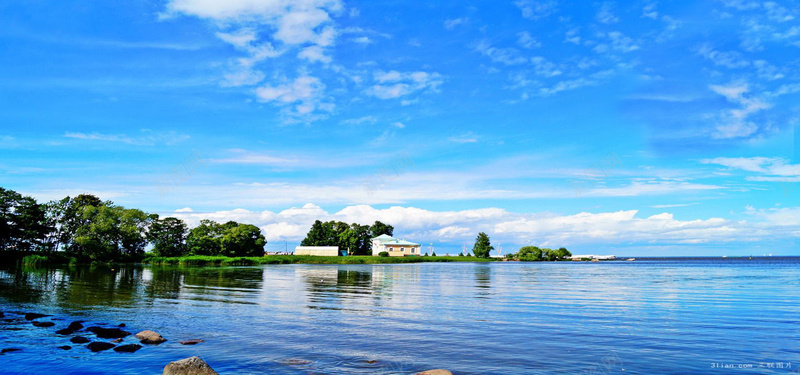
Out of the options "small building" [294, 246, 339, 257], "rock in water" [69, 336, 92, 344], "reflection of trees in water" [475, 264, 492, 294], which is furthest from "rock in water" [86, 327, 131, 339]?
"small building" [294, 246, 339, 257]

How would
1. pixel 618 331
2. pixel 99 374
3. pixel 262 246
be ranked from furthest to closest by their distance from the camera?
pixel 262 246 < pixel 618 331 < pixel 99 374

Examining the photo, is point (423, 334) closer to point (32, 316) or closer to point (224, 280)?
point (32, 316)

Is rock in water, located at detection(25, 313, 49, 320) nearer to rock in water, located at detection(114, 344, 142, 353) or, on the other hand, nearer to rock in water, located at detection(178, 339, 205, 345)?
rock in water, located at detection(114, 344, 142, 353)

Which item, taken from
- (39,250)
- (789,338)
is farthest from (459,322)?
(39,250)

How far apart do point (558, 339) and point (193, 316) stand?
20.5 m

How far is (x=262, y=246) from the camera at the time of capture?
151m

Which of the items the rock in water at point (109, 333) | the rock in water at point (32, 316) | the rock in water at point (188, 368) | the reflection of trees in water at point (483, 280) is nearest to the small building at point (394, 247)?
the reflection of trees in water at point (483, 280)

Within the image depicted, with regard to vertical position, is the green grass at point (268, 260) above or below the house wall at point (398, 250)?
below

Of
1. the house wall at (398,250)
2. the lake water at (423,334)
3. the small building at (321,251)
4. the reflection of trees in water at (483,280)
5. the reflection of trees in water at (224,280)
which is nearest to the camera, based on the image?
the lake water at (423,334)

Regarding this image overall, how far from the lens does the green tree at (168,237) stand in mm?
126688

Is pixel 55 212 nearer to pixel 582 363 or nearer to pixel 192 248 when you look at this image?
pixel 192 248

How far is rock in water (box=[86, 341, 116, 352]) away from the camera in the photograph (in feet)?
61.0

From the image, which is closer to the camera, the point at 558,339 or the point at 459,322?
the point at 558,339

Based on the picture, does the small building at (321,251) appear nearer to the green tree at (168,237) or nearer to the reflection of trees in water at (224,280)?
the green tree at (168,237)
